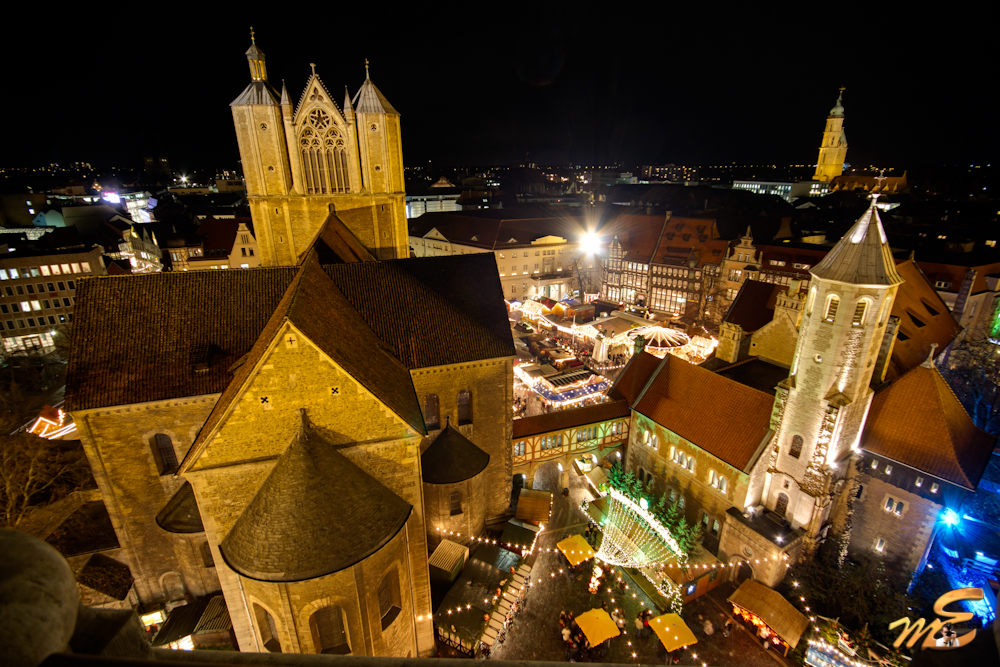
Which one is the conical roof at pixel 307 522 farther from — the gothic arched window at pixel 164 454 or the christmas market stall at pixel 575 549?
the christmas market stall at pixel 575 549

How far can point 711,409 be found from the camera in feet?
86.6

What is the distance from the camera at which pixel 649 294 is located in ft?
214

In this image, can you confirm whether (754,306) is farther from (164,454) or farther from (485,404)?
(164,454)

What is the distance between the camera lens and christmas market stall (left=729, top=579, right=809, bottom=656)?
20250 millimetres

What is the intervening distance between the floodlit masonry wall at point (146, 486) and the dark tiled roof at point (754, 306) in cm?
3523

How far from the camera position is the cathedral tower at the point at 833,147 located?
3947 inches

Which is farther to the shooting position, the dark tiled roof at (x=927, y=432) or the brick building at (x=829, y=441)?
the dark tiled roof at (x=927, y=432)

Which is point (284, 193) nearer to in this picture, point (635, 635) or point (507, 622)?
point (507, 622)

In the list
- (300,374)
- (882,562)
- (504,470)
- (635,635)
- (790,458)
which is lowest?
(635,635)

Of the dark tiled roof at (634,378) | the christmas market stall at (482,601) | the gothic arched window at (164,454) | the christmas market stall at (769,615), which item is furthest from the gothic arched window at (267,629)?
the dark tiled roof at (634,378)

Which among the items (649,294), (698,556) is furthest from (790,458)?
(649,294)

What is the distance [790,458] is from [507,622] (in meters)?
16.1

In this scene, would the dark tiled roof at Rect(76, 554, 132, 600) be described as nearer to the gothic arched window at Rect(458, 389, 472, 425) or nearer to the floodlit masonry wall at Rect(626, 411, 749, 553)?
the gothic arched window at Rect(458, 389, 472, 425)

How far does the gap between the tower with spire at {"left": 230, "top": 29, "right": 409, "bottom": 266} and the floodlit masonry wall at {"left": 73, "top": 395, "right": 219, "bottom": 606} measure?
1378 cm
